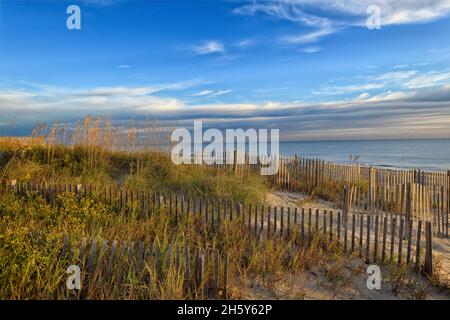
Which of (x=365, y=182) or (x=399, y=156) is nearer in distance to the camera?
(x=365, y=182)

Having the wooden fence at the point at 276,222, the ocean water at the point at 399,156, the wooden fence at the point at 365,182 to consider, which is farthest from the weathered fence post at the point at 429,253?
the ocean water at the point at 399,156

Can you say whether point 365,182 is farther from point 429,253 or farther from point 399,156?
point 399,156

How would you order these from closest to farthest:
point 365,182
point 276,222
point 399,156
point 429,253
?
point 429,253 → point 276,222 → point 365,182 → point 399,156

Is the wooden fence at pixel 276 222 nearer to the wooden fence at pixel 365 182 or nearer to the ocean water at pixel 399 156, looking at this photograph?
the wooden fence at pixel 365 182

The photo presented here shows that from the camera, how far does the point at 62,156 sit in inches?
387

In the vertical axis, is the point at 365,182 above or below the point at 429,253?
above

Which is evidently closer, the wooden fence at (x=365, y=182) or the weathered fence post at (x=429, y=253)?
the weathered fence post at (x=429, y=253)

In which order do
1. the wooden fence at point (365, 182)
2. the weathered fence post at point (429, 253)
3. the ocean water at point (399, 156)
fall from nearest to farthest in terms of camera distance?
the weathered fence post at point (429, 253) < the wooden fence at point (365, 182) < the ocean water at point (399, 156)

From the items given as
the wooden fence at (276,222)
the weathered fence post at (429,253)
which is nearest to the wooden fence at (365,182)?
the wooden fence at (276,222)

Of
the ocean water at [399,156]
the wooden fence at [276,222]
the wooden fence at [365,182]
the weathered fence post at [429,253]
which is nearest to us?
the weathered fence post at [429,253]

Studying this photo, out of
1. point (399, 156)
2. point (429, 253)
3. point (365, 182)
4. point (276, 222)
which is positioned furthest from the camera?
point (399, 156)

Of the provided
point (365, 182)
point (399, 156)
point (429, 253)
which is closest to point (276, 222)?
point (429, 253)

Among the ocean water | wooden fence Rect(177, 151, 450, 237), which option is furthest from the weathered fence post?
the ocean water
